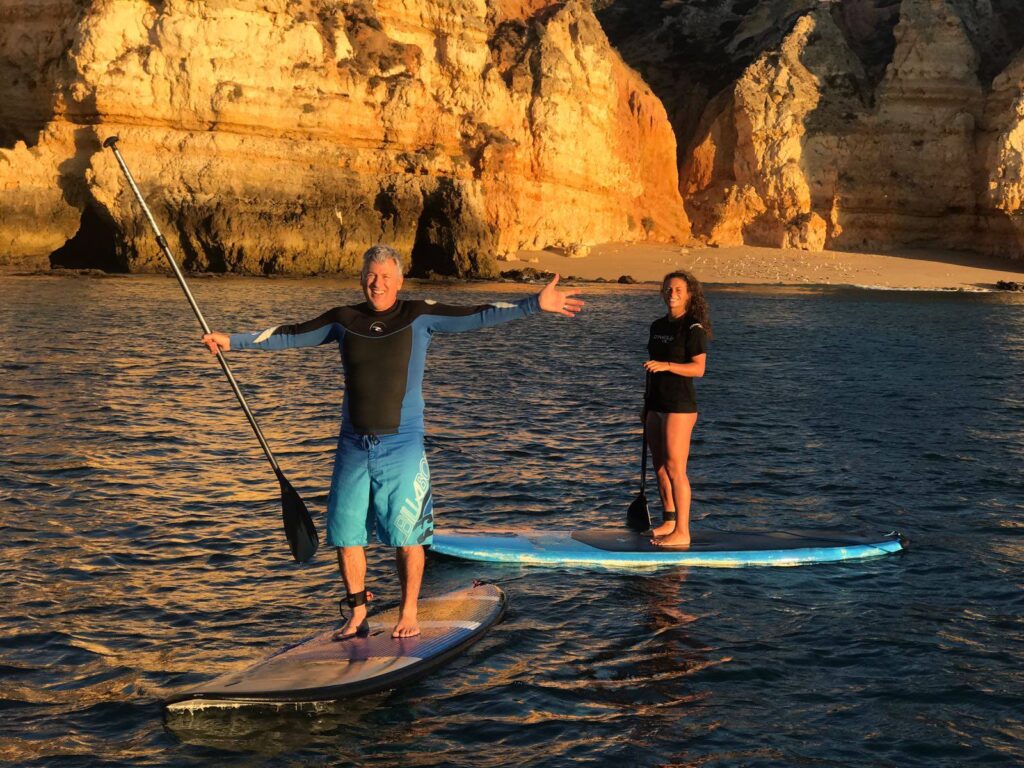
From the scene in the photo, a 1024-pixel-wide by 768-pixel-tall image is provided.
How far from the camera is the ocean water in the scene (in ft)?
19.3

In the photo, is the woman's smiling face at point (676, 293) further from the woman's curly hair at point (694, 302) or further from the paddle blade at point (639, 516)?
the paddle blade at point (639, 516)

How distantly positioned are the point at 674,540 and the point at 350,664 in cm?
353

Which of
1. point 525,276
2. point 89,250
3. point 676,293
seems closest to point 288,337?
point 676,293

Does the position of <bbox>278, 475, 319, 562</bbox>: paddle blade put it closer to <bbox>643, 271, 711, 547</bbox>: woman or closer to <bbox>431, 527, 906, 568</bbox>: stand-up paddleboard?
<bbox>431, 527, 906, 568</bbox>: stand-up paddleboard

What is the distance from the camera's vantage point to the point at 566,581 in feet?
28.2

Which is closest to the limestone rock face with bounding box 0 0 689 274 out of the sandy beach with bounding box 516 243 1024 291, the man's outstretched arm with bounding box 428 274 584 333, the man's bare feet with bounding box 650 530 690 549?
the sandy beach with bounding box 516 243 1024 291

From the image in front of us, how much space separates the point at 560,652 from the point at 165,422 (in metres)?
9.02

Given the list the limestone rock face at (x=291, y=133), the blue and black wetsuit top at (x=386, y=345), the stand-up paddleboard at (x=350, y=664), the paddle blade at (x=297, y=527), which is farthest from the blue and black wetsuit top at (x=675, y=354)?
the limestone rock face at (x=291, y=133)

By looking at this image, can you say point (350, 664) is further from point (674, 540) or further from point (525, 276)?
point (525, 276)

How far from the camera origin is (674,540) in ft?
29.9

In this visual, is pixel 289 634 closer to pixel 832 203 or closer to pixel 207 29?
pixel 207 29

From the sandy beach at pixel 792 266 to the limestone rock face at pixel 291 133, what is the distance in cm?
419

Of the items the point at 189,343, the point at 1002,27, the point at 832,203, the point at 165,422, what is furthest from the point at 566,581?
the point at 1002,27

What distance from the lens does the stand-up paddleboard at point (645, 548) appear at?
8.90m
